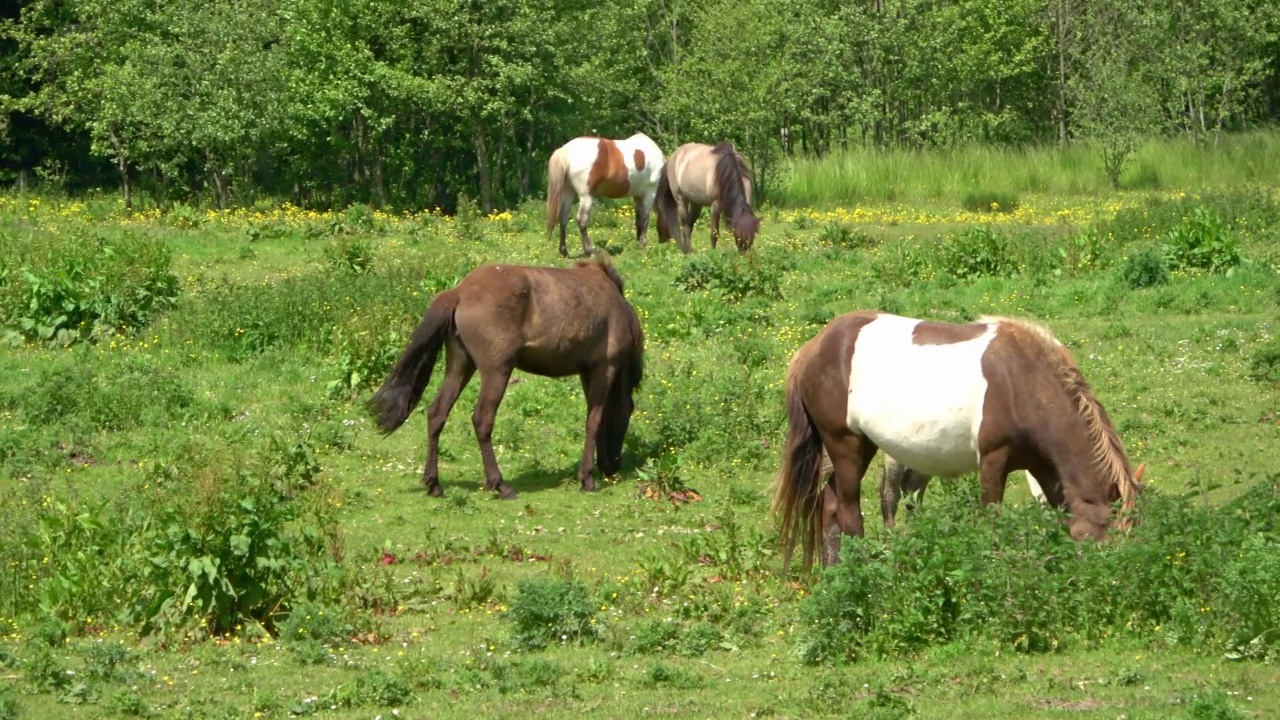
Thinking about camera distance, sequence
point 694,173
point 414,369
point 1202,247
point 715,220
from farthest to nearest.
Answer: point 694,173, point 715,220, point 1202,247, point 414,369

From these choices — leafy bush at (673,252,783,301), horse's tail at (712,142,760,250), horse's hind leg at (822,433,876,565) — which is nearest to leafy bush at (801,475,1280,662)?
horse's hind leg at (822,433,876,565)

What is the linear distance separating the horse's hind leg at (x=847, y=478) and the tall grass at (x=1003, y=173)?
21234mm

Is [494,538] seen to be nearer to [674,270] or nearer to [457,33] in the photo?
[674,270]

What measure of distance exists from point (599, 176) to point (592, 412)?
10763 millimetres

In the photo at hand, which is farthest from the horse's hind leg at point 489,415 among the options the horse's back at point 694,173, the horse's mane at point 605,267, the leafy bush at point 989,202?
the leafy bush at point 989,202

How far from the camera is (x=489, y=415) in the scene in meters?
14.6

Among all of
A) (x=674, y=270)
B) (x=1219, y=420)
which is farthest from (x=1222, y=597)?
(x=674, y=270)

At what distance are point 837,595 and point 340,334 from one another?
31.0 ft

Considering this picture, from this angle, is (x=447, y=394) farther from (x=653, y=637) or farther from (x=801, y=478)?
(x=653, y=637)

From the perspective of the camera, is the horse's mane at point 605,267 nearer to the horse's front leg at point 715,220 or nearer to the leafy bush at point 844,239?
the leafy bush at point 844,239

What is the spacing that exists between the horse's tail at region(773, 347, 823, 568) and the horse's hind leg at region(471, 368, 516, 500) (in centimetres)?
376

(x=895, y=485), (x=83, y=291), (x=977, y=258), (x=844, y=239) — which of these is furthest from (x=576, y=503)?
(x=844, y=239)

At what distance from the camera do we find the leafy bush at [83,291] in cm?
1902

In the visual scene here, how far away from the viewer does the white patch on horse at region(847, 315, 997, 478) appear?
420 inches
